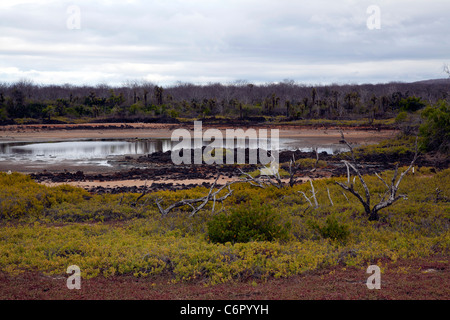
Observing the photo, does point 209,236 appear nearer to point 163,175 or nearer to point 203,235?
point 203,235

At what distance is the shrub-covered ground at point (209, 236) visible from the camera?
711cm

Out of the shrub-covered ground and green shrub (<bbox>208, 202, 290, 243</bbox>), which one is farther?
green shrub (<bbox>208, 202, 290, 243</bbox>)

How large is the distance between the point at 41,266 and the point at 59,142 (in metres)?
36.9

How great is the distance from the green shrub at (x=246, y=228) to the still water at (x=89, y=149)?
19421mm

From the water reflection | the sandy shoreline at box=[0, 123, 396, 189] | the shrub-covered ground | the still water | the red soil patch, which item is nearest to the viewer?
the red soil patch

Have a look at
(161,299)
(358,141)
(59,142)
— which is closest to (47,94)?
(59,142)

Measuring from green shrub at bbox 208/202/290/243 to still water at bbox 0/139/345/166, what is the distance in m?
19.4

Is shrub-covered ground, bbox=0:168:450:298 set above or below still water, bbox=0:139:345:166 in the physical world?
below

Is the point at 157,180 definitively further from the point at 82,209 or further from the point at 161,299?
the point at 161,299

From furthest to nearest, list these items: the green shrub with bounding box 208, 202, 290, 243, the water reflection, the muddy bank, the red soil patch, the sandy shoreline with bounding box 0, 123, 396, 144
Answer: the sandy shoreline with bounding box 0, 123, 396, 144
the water reflection
the muddy bank
the green shrub with bounding box 208, 202, 290, 243
the red soil patch

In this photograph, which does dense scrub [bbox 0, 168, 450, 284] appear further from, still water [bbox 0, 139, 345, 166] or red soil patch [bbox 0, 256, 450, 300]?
A: still water [bbox 0, 139, 345, 166]

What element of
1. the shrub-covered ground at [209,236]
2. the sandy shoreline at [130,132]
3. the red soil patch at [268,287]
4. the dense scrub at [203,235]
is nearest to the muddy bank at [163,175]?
the dense scrub at [203,235]

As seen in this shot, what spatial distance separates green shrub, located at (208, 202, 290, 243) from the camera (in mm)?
8828

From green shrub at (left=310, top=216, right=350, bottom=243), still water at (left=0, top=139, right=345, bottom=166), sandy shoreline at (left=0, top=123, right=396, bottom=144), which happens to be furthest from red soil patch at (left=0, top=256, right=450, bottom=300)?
sandy shoreline at (left=0, top=123, right=396, bottom=144)
